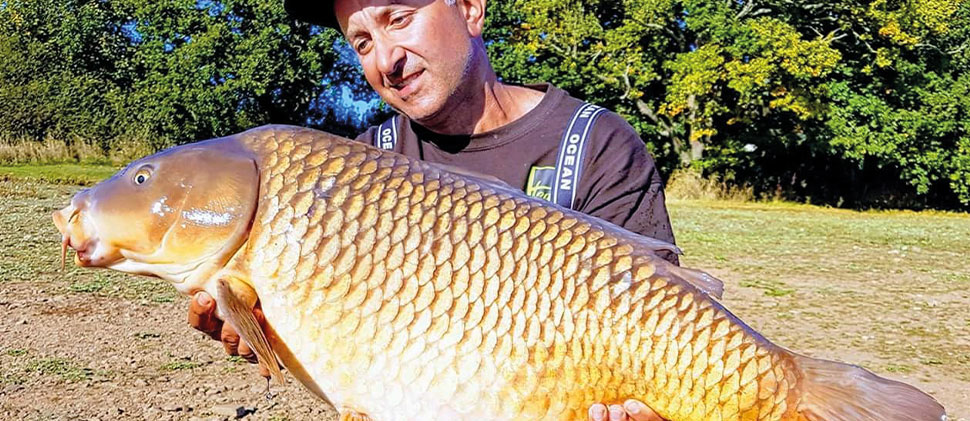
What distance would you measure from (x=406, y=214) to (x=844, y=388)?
0.87 m

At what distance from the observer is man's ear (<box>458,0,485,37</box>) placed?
2.15 meters

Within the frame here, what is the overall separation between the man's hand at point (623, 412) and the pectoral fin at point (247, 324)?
1.87 feet

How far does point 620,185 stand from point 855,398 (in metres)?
0.71

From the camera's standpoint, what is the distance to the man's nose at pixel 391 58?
2.07 m

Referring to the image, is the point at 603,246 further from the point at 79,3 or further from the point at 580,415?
the point at 79,3

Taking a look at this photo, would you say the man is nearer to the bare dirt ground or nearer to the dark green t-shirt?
the dark green t-shirt

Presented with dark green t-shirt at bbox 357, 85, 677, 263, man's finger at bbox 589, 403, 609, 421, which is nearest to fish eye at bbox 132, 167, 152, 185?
dark green t-shirt at bbox 357, 85, 677, 263

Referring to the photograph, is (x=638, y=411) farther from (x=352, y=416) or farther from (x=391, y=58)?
(x=391, y=58)

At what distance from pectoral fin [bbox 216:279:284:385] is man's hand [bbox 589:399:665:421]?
1.87ft

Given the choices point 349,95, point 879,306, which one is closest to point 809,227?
point 879,306

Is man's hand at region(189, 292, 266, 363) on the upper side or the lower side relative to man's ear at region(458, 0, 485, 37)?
lower

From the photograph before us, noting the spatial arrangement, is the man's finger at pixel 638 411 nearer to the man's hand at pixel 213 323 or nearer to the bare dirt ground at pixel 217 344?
the man's hand at pixel 213 323

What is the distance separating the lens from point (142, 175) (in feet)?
5.56

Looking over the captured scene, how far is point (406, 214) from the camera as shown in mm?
1619
